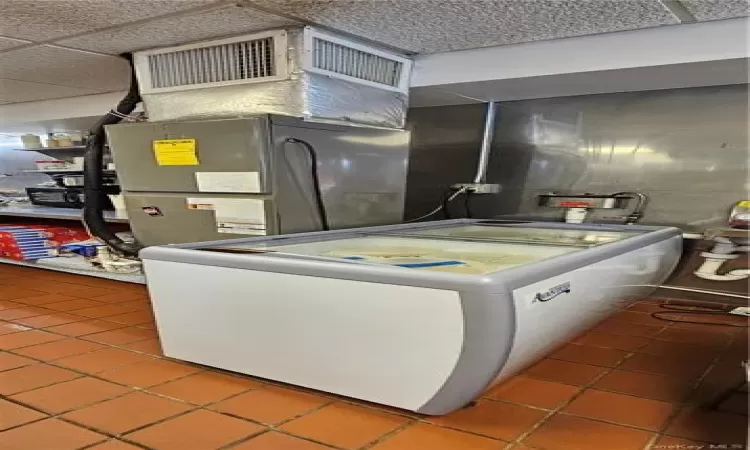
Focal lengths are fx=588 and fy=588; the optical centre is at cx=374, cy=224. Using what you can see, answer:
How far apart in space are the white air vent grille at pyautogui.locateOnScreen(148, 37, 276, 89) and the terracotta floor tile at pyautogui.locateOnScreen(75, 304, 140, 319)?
→ 717 mm

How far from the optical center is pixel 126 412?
1.08m

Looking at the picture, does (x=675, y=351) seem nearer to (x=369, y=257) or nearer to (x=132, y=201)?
(x=369, y=257)

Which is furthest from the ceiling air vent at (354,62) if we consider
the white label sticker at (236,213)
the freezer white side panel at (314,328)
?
the freezer white side panel at (314,328)

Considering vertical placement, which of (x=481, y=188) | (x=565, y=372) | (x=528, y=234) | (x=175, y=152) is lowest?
(x=565, y=372)

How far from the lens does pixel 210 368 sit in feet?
4.27

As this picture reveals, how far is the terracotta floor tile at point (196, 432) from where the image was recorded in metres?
0.95

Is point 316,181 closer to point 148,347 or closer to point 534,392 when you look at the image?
point 148,347

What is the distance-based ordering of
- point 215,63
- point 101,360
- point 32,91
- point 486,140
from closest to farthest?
point 101,360, point 215,63, point 486,140, point 32,91

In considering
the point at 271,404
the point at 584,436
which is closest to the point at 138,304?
the point at 271,404

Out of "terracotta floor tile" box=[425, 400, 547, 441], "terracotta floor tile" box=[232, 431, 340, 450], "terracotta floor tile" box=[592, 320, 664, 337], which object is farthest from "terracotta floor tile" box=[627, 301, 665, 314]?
"terracotta floor tile" box=[232, 431, 340, 450]

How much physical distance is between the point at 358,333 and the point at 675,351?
861mm

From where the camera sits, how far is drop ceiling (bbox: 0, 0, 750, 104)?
1381 millimetres

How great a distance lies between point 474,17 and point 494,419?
0.97m

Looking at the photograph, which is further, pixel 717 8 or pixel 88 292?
pixel 88 292
